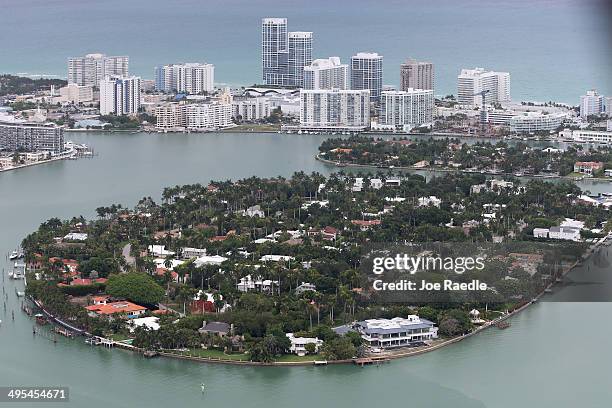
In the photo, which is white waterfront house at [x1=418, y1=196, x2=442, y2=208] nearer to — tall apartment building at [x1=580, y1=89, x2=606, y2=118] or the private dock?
the private dock

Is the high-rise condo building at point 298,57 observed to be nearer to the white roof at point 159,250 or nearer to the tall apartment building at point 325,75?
the tall apartment building at point 325,75

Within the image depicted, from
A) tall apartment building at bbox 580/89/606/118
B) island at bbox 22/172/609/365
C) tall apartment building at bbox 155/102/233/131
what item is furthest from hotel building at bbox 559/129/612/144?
tall apartment building at bbox 155/102/233/131

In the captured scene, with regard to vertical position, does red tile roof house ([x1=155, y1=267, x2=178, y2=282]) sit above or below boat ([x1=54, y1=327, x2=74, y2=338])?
above

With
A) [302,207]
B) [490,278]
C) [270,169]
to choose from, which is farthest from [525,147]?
[490,278]

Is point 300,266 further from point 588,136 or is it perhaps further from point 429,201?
point 588,136

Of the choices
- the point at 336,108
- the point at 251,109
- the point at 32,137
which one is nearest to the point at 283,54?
the point at 251,109

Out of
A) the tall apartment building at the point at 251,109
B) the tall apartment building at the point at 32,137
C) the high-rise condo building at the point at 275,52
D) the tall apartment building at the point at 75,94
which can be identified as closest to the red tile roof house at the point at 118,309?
the tall apartment building at the point at 32,137
